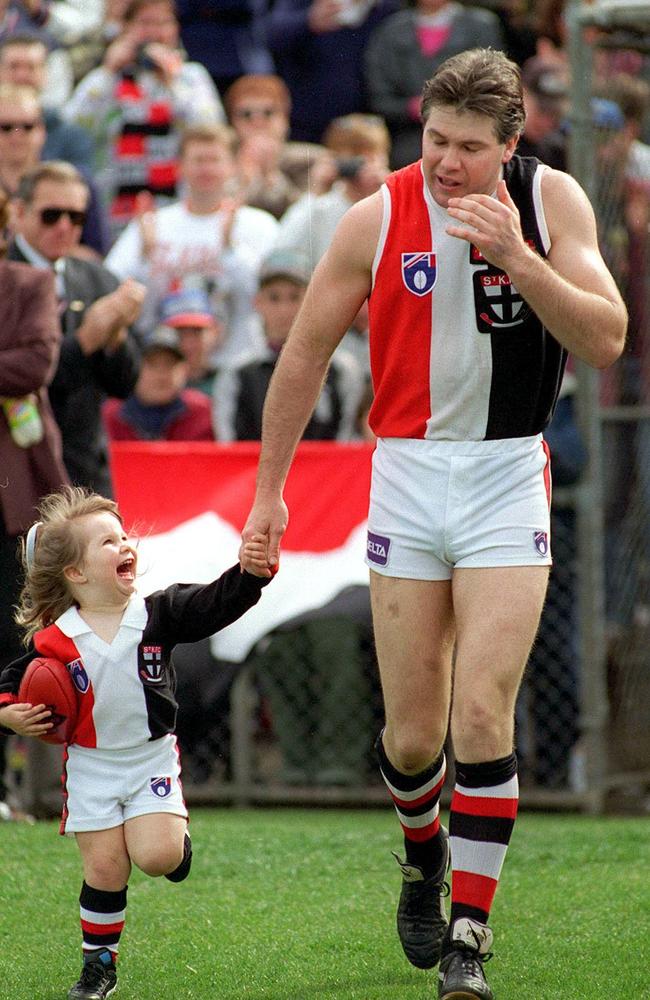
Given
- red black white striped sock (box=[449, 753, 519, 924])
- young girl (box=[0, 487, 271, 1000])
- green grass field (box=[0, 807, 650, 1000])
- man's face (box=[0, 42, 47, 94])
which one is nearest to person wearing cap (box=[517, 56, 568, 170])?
man's face (box=[0, 42, 47, 94])

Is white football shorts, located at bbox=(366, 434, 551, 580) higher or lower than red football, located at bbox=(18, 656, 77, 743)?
higher

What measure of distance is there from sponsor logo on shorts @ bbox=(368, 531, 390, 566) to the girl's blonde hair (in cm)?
71

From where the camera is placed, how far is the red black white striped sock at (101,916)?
424cm

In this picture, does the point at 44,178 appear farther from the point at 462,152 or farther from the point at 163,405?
the point at 462,152

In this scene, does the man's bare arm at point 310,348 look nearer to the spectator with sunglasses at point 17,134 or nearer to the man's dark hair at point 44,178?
the man's dark hair at point 44,178

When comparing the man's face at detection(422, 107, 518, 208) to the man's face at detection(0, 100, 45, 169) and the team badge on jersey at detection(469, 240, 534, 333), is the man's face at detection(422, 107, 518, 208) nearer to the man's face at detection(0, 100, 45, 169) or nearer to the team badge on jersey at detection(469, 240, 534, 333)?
the team badge on jersey at detection(469, 240, 534, 333)

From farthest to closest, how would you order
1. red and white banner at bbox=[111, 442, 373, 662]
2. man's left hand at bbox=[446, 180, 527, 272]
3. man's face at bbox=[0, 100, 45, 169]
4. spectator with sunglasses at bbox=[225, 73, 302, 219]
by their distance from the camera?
spectator with sunglasses at bbox=[225, 73, 302, 219]
man's face at bbox=[0, 100, 45, 169]
red and white banner at bbox=[111, 442, 373, 662]
man's left hand at bbox=[446, 180, 527, 272]

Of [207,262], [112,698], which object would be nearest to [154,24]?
[207,262]

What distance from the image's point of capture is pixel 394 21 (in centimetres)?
1098

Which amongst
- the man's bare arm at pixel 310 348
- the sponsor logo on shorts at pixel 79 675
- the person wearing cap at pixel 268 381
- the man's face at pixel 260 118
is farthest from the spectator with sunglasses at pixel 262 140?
the sponsor logo on shorts at pixel 79 675

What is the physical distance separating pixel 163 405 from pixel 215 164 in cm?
→ 190

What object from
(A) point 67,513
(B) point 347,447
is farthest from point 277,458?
(B) point 347,447

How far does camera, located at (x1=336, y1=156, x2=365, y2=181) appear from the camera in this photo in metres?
9.31

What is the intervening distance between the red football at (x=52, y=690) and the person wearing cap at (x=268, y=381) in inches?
163
